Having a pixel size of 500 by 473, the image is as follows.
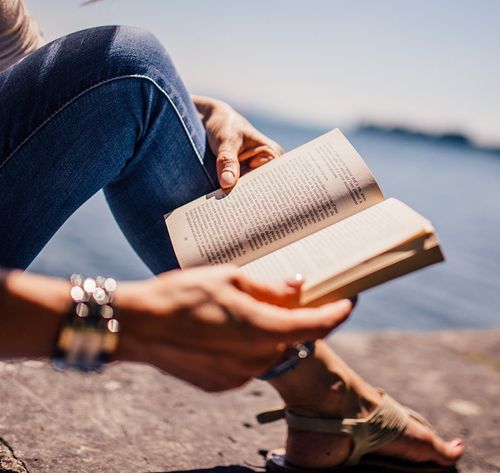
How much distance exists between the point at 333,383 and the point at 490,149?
273 ft

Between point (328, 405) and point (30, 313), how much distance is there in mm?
705

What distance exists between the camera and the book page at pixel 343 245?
74 cm

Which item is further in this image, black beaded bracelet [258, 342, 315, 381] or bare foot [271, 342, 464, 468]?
bare foot [271, 342, 464, 468]

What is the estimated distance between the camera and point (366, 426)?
115 cm

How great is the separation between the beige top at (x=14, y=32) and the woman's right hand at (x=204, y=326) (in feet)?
2.77

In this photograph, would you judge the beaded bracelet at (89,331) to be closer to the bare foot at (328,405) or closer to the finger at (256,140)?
the bare foot at (328,405)

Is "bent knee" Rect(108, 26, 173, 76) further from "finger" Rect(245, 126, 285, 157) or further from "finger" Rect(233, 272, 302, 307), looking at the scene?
"finger" Rect(233, 272, 302, 307)

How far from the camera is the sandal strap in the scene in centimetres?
113

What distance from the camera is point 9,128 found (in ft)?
3.04

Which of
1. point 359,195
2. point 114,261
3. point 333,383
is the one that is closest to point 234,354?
point 359,195

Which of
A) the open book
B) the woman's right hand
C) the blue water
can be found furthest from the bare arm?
the blue water

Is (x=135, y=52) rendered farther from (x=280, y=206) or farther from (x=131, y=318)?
(x=131, y=318)

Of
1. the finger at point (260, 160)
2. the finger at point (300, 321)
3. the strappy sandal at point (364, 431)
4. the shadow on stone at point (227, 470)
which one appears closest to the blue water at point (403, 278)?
the strappy sandal at point (364, 431)

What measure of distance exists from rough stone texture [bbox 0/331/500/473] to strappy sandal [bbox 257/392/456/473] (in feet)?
0.27
